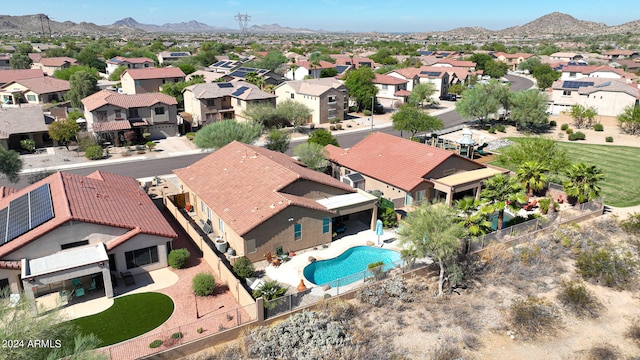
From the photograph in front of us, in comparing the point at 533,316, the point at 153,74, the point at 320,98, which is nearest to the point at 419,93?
the point at 320,98

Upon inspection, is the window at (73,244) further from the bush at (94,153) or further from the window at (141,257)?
the bush at (94,153)

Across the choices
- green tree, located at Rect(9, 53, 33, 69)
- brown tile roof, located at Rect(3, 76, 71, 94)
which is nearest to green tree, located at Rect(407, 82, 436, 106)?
brown tile roof, located at Rect(3, 76, 71, 94)

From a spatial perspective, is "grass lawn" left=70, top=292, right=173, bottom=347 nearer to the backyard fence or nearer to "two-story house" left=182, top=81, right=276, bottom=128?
the backyard fence

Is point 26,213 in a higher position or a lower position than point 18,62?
lower

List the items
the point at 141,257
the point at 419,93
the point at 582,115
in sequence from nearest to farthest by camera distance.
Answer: the point at 141,257, the point at 582,115, the point at 419,93

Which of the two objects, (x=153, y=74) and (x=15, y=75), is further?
(x=153, y=74)

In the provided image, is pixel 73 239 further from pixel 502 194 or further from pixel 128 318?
pixel 502 194

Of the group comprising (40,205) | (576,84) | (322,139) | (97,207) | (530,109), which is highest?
(576,84)
